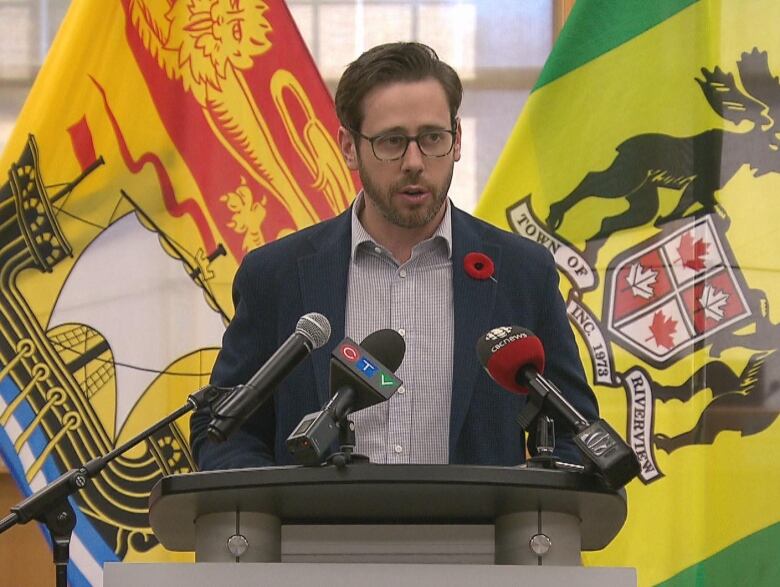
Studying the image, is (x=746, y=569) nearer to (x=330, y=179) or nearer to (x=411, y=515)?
(x=330, y=179)

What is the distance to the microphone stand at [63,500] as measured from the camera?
1888mm

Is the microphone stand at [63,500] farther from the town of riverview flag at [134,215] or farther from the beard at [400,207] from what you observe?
the town of riverview flag at [134,215]

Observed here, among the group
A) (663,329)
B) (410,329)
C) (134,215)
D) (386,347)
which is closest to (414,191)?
(410,329)

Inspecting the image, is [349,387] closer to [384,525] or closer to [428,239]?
[384,525]

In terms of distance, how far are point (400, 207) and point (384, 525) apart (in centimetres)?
70

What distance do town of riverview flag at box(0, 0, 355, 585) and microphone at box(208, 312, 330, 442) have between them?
5.84ft

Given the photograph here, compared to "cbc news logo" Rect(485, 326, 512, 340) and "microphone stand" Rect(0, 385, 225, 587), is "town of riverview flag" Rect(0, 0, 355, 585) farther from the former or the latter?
"cbc news logo" Rect(485, 326, 512, 340)

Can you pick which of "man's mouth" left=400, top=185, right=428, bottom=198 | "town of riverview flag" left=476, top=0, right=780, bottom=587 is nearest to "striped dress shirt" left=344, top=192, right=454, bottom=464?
"man's mouth" left=400, top=185, right=428, bottom=198

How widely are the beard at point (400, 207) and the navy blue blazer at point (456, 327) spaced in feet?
0.35

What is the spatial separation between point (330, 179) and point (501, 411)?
5.10ft

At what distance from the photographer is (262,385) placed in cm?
168

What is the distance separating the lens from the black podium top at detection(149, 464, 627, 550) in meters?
1.56

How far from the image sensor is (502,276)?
2363mm

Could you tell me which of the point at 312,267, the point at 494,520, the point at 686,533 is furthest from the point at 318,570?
the point at 686,533
